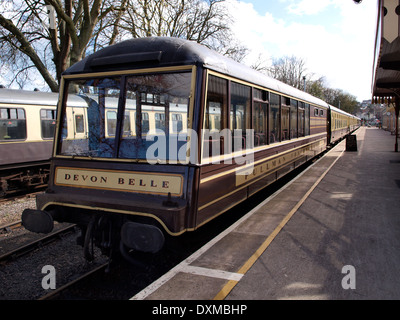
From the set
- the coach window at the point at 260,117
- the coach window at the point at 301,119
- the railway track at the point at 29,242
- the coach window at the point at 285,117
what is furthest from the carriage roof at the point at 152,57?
the coach window at the point at 301,119

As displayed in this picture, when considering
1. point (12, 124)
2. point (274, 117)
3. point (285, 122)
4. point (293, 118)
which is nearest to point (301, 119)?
point (293, 118)

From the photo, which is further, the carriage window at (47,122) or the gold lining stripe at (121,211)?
the carriage window at (47,122)

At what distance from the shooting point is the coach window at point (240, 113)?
5133mm

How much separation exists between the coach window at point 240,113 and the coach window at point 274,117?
4.56 ft

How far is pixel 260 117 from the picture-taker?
251 inches

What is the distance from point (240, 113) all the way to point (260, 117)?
107 cm

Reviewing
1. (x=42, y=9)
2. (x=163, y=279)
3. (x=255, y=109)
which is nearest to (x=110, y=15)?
(x=42, y=9)

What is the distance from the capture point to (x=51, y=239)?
5.90 meters

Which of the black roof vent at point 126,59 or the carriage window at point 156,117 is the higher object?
the black roof vent at point 126,59

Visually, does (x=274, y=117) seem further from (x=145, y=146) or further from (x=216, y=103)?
(x=145, y=146)

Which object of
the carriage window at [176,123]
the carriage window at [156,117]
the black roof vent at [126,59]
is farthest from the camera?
the carriage window at [176,123]

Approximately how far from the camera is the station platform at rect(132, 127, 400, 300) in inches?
132

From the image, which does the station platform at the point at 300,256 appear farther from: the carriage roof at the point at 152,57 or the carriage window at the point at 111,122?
the carriage roof at the point at 152,57
